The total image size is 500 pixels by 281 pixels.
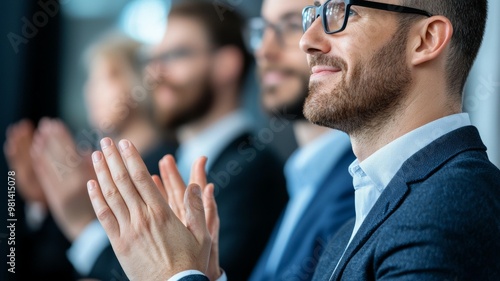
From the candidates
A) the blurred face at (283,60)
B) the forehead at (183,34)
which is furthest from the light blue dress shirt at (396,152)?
the forehead at (183,34)

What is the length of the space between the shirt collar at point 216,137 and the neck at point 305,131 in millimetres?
195

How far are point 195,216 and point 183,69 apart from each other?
1.44 meters

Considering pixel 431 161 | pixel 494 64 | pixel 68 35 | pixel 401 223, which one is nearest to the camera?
pixel 401 223

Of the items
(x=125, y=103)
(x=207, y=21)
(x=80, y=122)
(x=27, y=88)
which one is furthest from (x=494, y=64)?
(x=27, y=88)

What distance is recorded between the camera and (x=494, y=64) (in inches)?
98.0

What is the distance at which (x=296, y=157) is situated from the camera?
8.25ft

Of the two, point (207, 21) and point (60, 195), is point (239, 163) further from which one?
point (60, 195)

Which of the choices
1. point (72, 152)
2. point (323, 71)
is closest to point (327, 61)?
point (323, 71)

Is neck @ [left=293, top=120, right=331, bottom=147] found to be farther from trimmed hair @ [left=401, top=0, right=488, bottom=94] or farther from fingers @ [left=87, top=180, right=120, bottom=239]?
fingers @ [left=87, top=180, right=120, bottom=239]

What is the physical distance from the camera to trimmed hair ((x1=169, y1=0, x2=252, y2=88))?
2.56 meters

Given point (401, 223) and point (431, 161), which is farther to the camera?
point (431, 161)

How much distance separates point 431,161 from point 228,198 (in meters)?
1.44

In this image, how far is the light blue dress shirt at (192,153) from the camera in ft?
8.44

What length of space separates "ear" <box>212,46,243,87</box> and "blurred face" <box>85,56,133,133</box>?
0.34 meters
